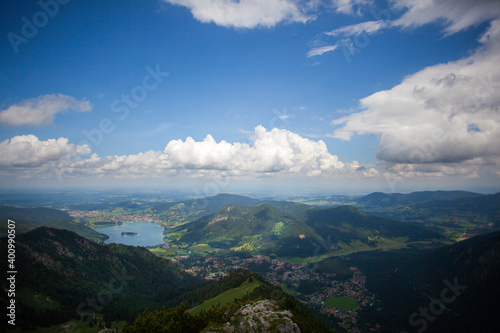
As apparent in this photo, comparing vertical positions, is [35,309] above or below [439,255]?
above

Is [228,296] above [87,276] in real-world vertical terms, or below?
above

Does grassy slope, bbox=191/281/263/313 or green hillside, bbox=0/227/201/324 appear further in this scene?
green hillside, bbox=0/227/201/324

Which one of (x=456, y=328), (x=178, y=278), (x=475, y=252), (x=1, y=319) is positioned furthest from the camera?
(x=178, y=278)

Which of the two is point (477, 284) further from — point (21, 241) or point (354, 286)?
point (21, 241)

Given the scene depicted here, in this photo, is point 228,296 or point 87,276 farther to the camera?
point 87,276

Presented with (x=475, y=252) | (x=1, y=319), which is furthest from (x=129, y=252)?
(x=475, y=252)

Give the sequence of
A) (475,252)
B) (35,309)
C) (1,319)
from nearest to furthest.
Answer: (1,319) < (35,309) < (475,252)

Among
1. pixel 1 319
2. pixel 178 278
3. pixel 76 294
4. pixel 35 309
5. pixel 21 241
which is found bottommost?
pixel 178 278

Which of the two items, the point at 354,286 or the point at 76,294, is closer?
the point at 76,294

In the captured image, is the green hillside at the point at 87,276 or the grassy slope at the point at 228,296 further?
the green hillside at the point at 87,276
